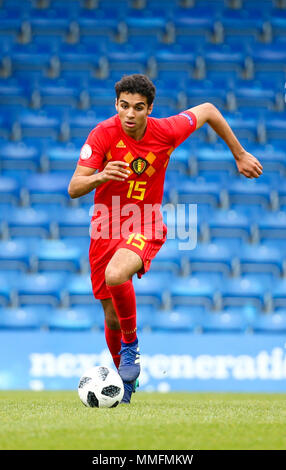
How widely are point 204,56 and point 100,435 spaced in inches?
404

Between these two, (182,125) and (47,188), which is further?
(47,188)

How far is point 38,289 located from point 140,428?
6242mm

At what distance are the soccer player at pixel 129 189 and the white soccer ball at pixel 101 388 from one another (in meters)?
0.21

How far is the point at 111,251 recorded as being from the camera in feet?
16.4

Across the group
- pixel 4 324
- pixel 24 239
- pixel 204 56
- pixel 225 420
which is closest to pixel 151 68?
pixel 204 56

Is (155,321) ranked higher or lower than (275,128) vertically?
lower

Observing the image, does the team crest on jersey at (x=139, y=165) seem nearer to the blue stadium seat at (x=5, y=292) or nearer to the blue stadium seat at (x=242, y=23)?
the blue stadium seat at (x=5, y=292)

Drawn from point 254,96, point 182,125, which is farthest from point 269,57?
point 182,125

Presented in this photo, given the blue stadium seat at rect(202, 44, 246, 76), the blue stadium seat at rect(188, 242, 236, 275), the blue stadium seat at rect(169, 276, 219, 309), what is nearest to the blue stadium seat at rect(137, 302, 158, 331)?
the blue stadium seat at rect(169, 276, 219, 309)

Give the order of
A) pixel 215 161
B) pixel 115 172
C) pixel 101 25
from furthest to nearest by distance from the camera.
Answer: pixel 101 25 < pixel 215 161 < pixel 115 172

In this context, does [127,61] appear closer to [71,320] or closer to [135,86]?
[71,320]

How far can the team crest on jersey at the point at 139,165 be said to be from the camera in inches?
190

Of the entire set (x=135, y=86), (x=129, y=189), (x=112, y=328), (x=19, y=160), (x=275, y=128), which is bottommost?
(x=112, y=328)
